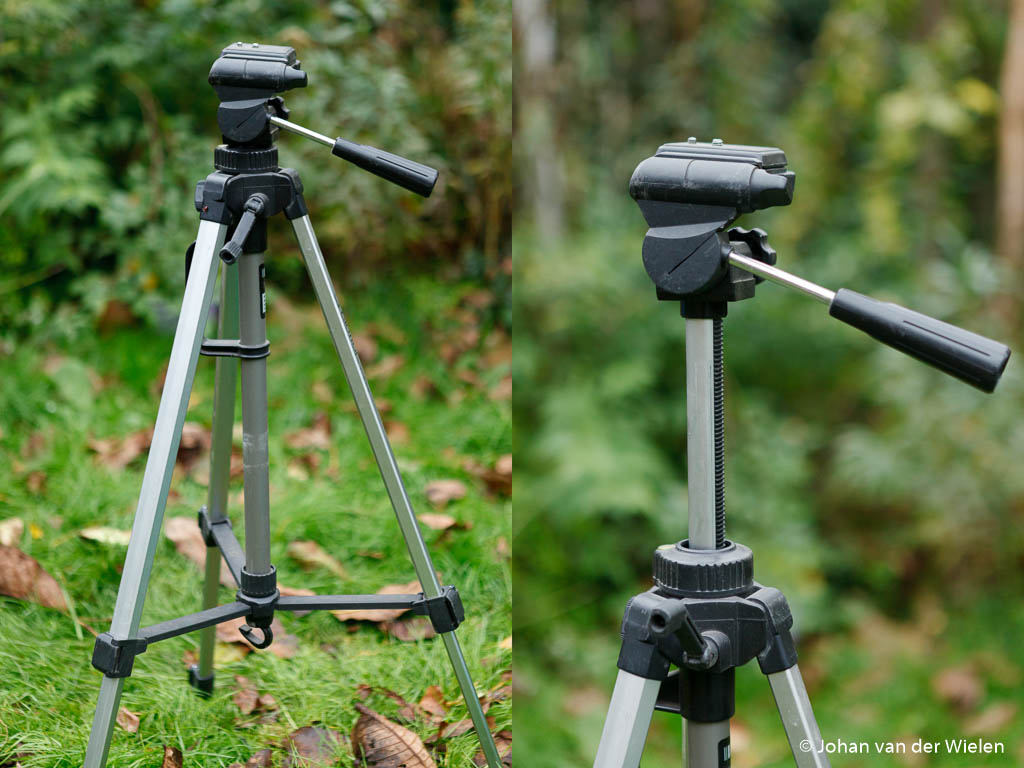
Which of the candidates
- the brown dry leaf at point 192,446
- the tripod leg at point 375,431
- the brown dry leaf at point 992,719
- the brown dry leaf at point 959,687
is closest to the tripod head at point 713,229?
the tripod leg at point 375,431

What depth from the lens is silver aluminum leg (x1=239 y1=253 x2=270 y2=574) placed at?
57.0 inches

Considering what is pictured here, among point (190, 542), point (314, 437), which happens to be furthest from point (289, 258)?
point (190, 542)

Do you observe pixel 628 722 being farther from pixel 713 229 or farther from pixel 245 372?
pixel 245 372

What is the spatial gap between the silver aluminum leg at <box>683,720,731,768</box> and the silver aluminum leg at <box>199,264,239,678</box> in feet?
2.83

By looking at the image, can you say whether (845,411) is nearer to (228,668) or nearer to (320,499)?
(320,499)

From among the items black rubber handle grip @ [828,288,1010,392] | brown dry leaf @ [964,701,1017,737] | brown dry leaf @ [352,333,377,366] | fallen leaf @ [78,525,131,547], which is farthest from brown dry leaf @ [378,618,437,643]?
brown dry leaf @ [964,701,1017,737]

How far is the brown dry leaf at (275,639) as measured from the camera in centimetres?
184

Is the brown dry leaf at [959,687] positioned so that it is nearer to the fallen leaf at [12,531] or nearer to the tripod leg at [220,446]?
the tripod leg at [220,446]

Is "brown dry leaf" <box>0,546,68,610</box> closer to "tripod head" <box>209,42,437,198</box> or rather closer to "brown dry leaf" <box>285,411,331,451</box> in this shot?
"brown dry leaf" <box>285,411,331,451</box>

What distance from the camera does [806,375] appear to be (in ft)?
11.7

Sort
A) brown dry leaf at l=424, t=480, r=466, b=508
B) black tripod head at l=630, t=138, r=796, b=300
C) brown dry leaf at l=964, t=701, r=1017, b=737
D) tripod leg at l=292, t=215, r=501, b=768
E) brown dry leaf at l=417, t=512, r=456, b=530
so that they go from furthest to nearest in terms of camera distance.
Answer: brown dry leaf at l=964, t=701, r=1017, b=737
brown dry leaf at l=424, t=480, r=466, b=508
brown dry leaf at l=417, t=512, r=456, b=530
tripod leg at l=292, t=215, r=501, b=768
black tripod head at l=630, t=138, r=796, b=300

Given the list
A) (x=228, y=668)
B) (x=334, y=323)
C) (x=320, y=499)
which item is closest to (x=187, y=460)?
(x=320, y=499)

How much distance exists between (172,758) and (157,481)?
1.67 ft

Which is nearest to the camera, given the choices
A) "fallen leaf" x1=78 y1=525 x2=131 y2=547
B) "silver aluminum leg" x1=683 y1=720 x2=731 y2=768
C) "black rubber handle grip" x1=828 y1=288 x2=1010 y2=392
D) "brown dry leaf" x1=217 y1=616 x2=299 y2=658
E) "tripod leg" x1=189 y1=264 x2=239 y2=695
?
"black rubber handle grip" x1=828 y1=288 x2=1010 y2=392
